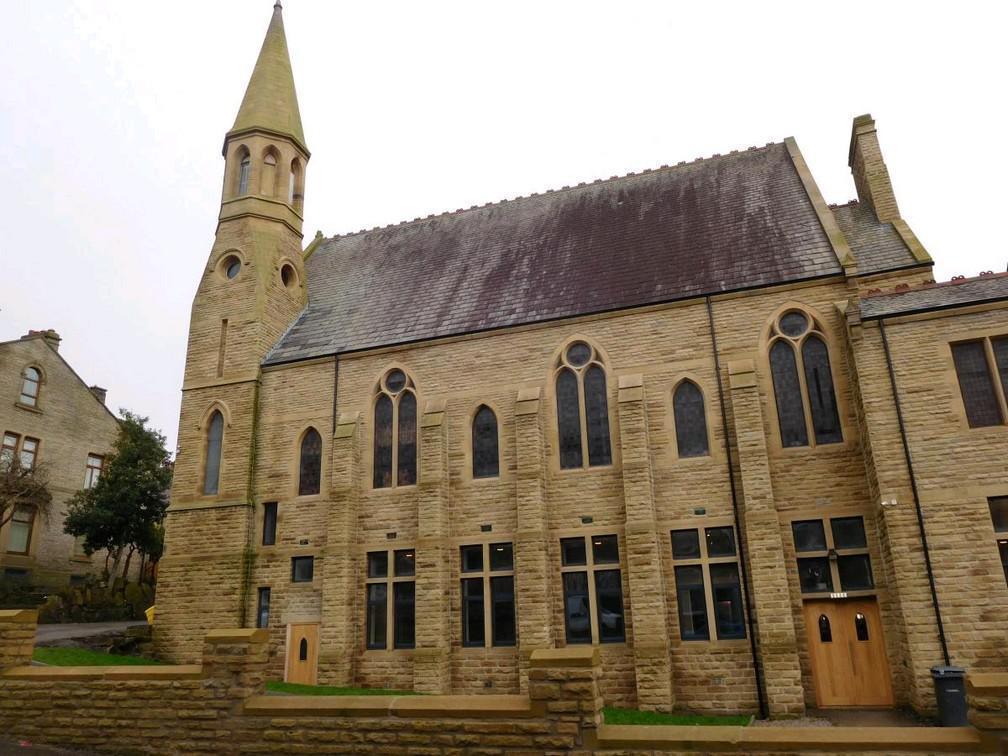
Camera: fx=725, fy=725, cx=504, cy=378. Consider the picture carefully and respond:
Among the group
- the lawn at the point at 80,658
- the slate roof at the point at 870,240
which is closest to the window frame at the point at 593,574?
the slate roof at the point at 870,240

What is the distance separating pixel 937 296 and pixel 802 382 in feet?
11.0

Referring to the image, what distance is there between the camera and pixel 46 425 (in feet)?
110

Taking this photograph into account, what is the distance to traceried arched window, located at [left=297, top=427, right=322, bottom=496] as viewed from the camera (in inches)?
824

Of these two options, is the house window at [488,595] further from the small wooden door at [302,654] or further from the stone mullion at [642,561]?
the small wooden door at [302,654]

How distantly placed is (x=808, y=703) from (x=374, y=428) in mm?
12777

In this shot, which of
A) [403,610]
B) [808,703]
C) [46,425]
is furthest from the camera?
[46,425]

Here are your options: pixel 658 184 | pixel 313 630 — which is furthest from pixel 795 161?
pixel 313 630

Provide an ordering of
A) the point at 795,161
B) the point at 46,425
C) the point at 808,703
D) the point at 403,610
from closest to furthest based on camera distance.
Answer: the point at 808,703, the point at 403,610, the point at 795,161, the point at 46,425

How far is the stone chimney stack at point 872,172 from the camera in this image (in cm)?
1947

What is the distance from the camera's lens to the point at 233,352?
74.8ft

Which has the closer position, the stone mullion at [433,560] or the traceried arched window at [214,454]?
the stone mullion at [433,560]

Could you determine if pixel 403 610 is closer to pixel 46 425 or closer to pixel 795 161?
pixel 795 161

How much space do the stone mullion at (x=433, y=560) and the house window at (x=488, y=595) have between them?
0.52 m

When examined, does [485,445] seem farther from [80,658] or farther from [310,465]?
[80,658]
